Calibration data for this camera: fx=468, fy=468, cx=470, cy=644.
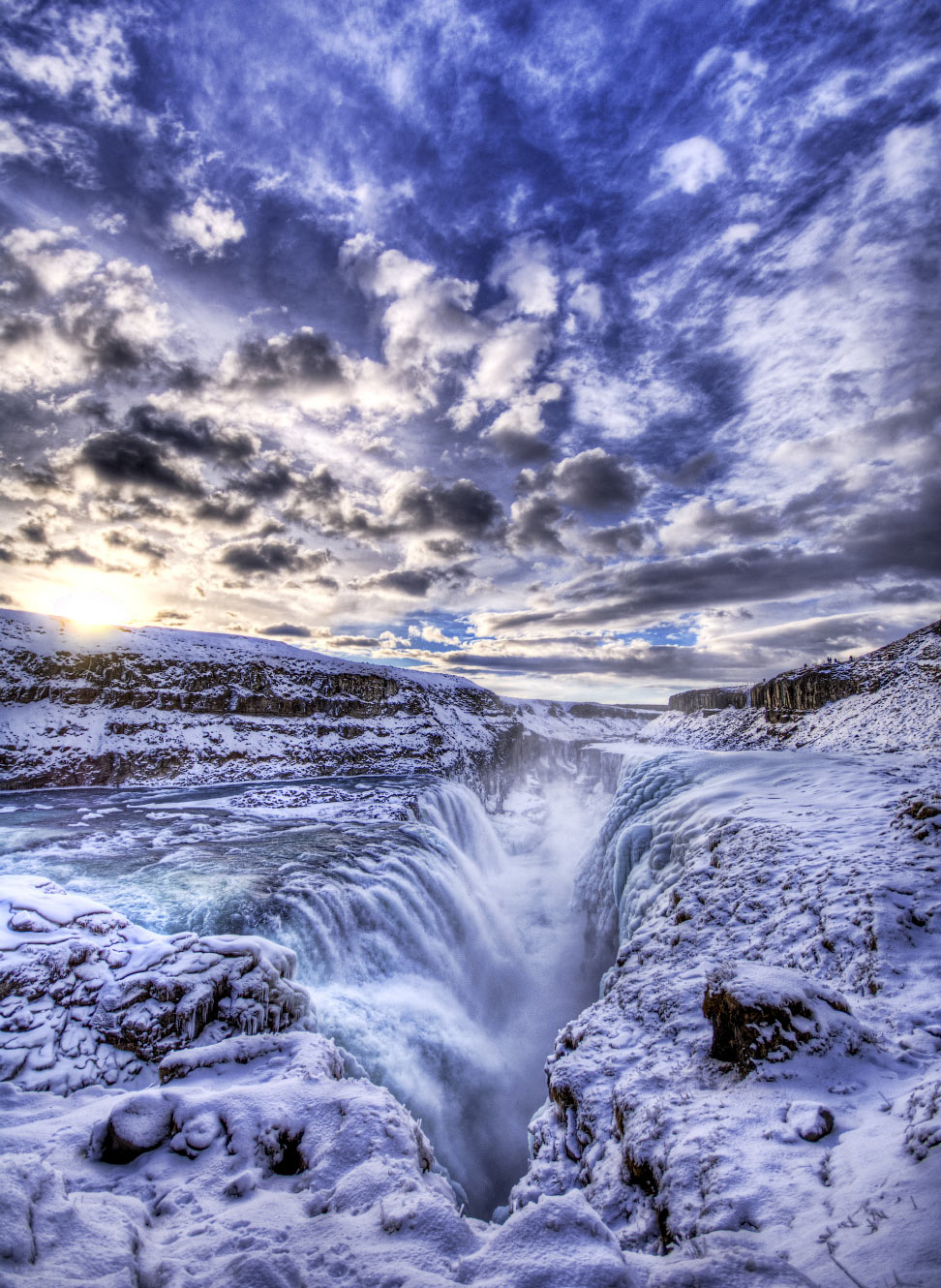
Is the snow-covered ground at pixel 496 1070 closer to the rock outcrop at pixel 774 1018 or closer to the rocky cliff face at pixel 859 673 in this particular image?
the rock outcrop at pixel 774 1018

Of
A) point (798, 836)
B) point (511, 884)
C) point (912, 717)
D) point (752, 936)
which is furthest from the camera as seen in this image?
point (912, 717)

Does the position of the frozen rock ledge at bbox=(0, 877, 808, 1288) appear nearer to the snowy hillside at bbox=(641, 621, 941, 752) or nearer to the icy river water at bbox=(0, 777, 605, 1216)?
the icy river water at bbox=(0, 777, 605, 1216)

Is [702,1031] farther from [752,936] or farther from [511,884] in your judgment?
[511,884]

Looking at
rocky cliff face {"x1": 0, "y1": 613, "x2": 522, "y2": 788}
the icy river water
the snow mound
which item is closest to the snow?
the icy river water

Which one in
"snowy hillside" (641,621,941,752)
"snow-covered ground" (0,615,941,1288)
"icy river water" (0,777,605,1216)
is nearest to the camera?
"snow-covered ground" (0,615,941,1288)

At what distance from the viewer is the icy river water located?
8438 millimetres

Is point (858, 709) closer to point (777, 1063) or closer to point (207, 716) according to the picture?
point (777, 1063)

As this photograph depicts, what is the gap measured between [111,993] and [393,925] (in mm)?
6997

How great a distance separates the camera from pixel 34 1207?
238 cm

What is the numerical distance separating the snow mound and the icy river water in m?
1.60

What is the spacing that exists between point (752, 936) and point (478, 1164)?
655 cm


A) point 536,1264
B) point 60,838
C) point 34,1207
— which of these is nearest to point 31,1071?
point 34,1207

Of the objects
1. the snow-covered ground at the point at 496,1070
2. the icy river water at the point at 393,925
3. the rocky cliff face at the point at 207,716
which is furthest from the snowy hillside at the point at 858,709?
the rocky cliff face at the point at 207,716

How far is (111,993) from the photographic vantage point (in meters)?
5.29
